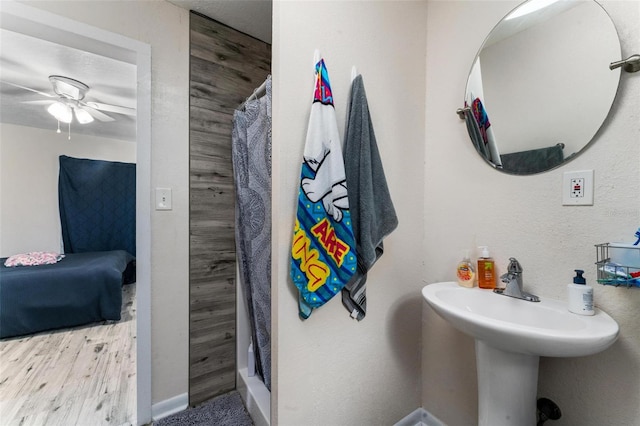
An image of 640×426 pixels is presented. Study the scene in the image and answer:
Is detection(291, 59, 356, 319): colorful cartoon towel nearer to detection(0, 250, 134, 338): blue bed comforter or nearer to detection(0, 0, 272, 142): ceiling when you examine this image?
detection(0, 0, 272, 142): ceiling

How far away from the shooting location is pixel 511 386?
0.83 m

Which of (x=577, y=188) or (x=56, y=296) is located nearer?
(x=577, y=188)

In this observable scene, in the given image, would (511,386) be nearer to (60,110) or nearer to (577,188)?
(577,188)

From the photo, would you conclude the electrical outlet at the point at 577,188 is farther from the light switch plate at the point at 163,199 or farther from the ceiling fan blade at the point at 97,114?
the ceiling fan blade at the point at 97,114

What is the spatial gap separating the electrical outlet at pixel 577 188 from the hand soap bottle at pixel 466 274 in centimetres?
38

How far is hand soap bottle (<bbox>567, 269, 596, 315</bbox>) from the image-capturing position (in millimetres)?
782

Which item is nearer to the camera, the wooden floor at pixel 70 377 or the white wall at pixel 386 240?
the white wall at pixel 386 240

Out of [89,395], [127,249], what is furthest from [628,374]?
[127,249]

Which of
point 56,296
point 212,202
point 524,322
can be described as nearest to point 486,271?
point 524,322

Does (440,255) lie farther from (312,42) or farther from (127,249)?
(127,249)

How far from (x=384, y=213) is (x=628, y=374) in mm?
852

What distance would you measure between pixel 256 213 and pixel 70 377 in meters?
1.87

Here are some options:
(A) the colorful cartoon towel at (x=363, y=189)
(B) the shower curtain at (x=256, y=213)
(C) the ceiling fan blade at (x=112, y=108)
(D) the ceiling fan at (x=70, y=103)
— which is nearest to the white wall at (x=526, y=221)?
(A) the colorful cartoon towel at (x=363, y=189)

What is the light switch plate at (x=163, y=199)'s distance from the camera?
1418mm
